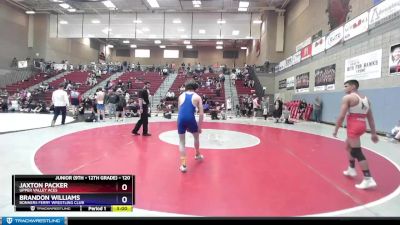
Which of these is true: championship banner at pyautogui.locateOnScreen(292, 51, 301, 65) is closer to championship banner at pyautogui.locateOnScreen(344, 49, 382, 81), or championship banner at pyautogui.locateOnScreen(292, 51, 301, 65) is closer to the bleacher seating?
championship banner at pyautogui.locateOnScreen(344, 49, 382, 81)

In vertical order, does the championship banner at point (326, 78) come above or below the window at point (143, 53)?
below

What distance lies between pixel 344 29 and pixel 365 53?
104 inches

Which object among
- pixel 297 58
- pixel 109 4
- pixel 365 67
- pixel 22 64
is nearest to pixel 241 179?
pixel 22 64

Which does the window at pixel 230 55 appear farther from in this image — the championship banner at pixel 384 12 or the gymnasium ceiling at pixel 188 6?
the championship banner at pixel 384 12

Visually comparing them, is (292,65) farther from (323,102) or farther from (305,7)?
(323,102)

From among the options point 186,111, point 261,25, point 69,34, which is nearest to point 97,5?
point 261,25

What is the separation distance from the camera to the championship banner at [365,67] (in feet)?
22.3

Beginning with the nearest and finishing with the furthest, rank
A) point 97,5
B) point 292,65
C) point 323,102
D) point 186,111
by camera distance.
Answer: point 186,111
point 323,102
point 292,65
point 97,5

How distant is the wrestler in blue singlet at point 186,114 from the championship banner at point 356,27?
677cm

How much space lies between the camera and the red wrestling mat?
1963 millimetres

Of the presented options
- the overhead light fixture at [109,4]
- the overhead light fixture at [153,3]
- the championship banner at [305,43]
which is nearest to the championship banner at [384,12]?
the championship banner at [305,43]

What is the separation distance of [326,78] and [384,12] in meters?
2.21

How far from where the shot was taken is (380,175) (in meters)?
3.03

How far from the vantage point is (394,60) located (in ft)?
22.9
